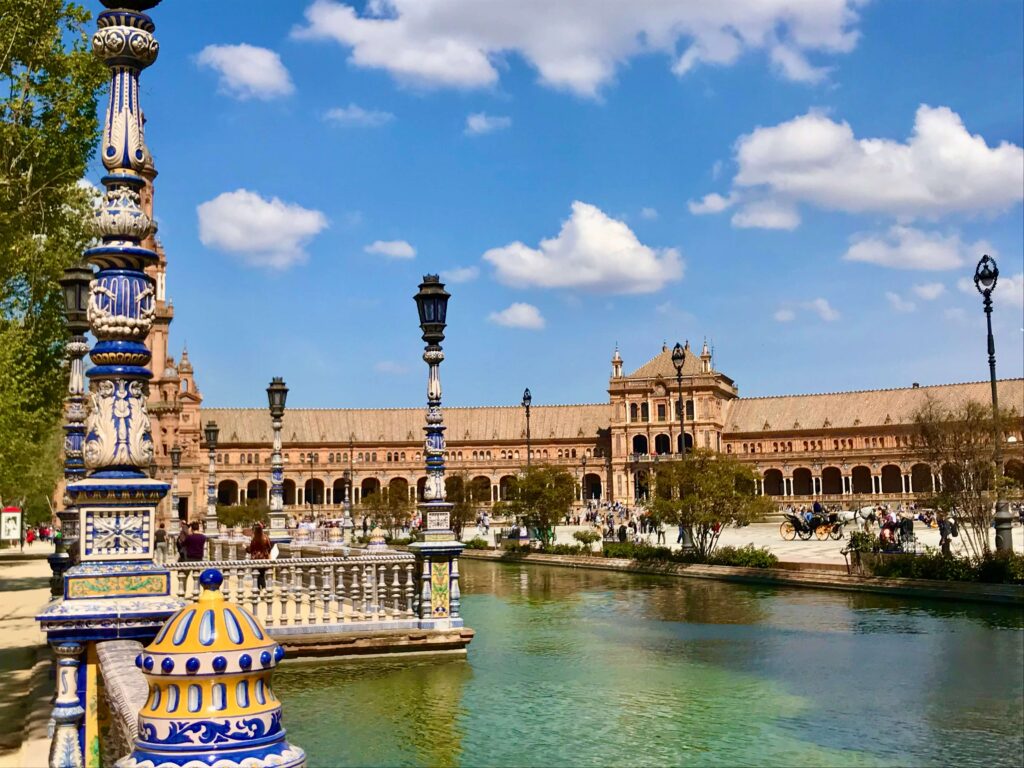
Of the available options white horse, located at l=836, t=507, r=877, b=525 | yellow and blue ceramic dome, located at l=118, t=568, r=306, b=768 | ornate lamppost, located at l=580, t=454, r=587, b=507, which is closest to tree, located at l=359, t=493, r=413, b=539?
white horse, located at l=836, t=507, r=877, b=525

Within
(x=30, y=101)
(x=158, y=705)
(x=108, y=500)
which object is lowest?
(x=158, y=705)

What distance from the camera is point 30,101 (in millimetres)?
21891

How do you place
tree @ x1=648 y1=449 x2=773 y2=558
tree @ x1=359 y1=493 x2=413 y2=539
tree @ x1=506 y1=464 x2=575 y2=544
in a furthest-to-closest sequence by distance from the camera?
tree @ x1=359 y1=493 x2=413 y2=539
tree @ x1=506 y1=464 x2=575 y2=544
tree @ x1=648 y1=449 x2=773 y2=558

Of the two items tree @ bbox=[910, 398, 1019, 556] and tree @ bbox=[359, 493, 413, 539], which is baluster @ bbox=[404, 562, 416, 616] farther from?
tree @ bbox=[359, 493, 413, 539]

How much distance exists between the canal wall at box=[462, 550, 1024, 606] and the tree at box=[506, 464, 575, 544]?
3.85 meters

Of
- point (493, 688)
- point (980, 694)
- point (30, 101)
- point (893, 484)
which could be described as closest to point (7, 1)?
point (30, 101)

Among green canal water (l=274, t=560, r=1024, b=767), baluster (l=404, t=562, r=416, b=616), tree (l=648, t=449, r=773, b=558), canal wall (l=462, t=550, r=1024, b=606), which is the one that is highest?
tree (l=648, t=449, r=773, b=558)

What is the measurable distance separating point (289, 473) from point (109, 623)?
115682 mm

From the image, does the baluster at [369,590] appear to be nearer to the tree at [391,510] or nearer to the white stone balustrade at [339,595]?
the white stone balustrade at [339,595]

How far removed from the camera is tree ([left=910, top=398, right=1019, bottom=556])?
21297 mm

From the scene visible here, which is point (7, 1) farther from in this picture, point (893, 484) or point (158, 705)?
point (893, 484)

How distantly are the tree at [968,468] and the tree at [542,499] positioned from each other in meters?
16.6

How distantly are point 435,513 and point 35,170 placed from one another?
13582 mm

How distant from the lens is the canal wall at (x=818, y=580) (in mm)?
19047
